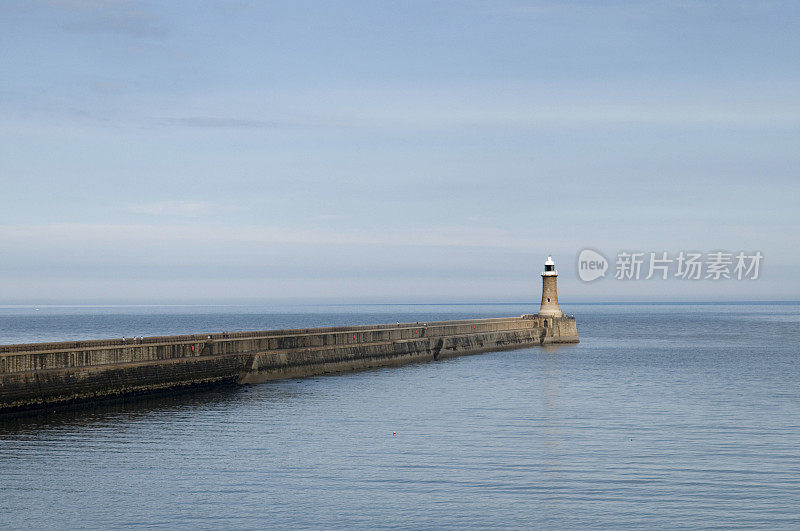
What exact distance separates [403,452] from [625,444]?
284 inches

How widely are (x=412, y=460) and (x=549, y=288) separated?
6858cm

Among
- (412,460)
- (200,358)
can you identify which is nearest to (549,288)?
(200,358)

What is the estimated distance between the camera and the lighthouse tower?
91000mm

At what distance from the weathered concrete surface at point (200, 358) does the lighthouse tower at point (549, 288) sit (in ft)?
43.0

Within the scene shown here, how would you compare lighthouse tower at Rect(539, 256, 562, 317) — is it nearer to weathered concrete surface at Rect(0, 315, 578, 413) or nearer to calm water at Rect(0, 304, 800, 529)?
weathered concrete surface at Rect(0, 315, 578, 413)

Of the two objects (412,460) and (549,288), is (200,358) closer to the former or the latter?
(412,460)

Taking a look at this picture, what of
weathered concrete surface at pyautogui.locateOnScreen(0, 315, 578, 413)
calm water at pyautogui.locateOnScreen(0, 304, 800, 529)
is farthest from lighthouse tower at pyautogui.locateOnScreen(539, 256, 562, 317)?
calm water at pyautogui.locateOnScreen(0, 304, 800, 529)

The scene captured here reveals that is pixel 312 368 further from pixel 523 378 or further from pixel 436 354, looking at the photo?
pixel 436 354

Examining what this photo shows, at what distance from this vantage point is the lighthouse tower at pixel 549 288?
91.0 metres

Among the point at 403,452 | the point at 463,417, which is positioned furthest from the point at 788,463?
the point at 463,417

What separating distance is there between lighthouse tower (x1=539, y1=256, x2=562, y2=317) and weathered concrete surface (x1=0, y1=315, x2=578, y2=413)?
1311cm

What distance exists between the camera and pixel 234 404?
39.1m

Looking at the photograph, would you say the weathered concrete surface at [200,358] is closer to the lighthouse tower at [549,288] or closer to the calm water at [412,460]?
the calm water at [412,460]

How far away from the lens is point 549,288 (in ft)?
303
